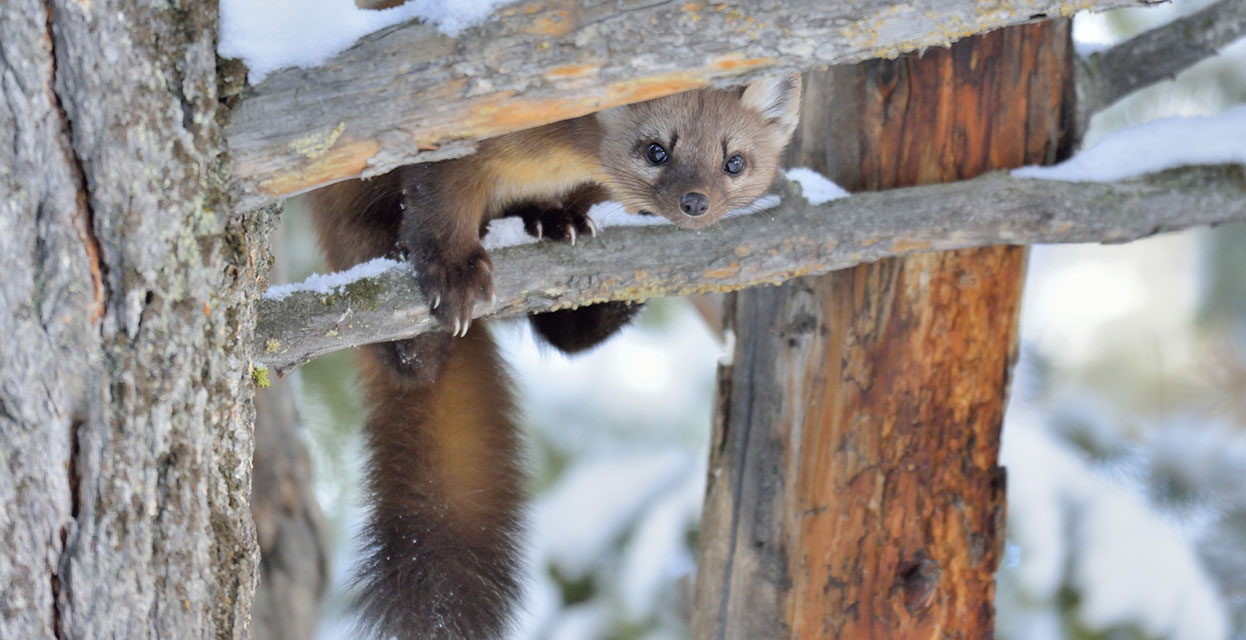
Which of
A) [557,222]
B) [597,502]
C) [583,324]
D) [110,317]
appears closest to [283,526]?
[597,502]

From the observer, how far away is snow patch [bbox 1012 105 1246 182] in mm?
2588

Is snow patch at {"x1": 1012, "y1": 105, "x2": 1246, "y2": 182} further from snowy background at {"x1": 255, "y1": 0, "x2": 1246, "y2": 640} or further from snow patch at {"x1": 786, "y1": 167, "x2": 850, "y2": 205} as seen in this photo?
snowy background at {"x1": 255, "y1": 0, "x2": 1246, "y2": 640}

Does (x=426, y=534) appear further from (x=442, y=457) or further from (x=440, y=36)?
(x=440, y=36)

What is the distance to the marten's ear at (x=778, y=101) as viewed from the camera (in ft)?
8.29

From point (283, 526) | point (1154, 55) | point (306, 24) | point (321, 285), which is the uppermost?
point (1154, 55)

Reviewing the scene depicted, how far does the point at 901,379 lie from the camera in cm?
258

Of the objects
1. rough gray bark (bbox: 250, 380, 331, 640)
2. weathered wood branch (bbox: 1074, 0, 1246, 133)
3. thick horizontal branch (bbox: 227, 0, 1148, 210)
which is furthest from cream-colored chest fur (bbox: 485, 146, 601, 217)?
rough gray bark (bbox: 250, 380, 331, 640)

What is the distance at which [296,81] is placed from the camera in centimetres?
148

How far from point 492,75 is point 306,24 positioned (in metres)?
0.27

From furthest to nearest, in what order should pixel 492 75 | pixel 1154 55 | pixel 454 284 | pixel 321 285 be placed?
pixel 1154 55 < pixel 454 284 < pixel 321 285 < pixel 492 75

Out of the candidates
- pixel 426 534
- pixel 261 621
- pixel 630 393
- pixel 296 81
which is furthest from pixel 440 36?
pixel 630 393

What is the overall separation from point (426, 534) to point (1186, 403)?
3.27m

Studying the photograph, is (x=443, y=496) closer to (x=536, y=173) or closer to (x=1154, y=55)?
(x=536, y=173)

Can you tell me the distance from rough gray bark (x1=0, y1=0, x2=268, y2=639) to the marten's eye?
1.20 meters
